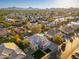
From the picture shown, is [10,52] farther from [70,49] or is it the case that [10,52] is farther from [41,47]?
[70,49]

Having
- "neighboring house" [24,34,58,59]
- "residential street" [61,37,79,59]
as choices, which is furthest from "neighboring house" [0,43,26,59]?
"residential street" [61,37,79,59]

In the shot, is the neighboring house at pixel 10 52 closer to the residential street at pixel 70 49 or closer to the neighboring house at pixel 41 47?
the neighboring house at pixel 41 47

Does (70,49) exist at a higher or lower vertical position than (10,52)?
lower

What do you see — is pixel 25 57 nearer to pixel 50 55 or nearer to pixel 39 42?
pixel 50 55

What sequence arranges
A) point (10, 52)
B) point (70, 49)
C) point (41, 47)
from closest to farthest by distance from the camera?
point (10, 52), point (70, 49), point (41, 47)

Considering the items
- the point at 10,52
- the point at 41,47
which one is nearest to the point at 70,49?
the point at 41,47

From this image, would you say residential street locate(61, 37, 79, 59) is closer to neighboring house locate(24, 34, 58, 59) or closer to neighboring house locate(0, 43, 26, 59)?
neighboring house locate(24, 34, 58, 59)

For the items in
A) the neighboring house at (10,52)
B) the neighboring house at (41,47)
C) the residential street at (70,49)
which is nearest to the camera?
the neighboring house at (10,52)

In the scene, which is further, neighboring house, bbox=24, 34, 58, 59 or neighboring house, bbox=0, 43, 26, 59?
neighboring house, bbox=24, 34, 58, 59

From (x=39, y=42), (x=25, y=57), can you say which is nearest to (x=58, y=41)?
(x=39, y=42)

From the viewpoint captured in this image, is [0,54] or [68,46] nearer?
[0,54]

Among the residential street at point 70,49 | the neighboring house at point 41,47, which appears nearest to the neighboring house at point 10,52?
the neighboring house at point 41,47
